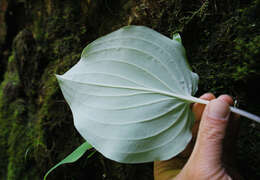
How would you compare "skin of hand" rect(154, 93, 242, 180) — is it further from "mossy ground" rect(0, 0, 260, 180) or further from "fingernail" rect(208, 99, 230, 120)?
"mossy ground" rect(0, 0, 260, 180)

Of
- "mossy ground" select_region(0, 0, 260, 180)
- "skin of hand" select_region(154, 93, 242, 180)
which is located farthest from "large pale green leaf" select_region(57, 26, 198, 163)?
"mossy ground" select_region(0, 0, 260, 180)

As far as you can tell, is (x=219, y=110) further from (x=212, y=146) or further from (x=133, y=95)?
(x=133, y=95)

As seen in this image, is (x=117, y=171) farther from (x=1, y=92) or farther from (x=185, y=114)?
(x=1, y=92)

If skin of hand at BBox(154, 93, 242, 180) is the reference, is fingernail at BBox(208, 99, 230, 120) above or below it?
above

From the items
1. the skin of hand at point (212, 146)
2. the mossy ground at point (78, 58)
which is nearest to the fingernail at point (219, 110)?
the skin of hand at point (212, 146)

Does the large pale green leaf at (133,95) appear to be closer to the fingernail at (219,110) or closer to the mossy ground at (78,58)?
the fingernail at (219,110)

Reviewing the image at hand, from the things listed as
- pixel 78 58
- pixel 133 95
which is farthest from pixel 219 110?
pixel 78 58
